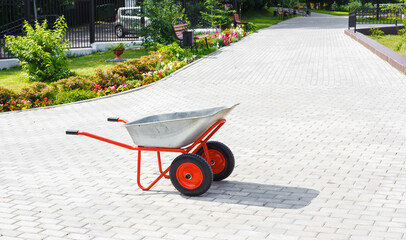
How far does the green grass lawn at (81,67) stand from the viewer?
15.9 m

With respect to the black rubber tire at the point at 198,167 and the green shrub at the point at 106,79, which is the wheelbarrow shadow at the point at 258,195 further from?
the green shrub at the point at 106,79

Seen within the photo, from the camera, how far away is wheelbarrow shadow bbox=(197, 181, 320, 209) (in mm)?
5854

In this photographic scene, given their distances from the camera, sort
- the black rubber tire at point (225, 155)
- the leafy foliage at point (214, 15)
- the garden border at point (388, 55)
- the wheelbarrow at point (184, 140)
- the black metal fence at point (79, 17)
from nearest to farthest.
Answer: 1. the wheelbarrow at point (184, 140)
2. the black rubber tire at point (225, 155)
3. the garden border at point (388, 55)
4. the black metal fence at point (79, 17)
5. the leafy foliage at point (214, 15)

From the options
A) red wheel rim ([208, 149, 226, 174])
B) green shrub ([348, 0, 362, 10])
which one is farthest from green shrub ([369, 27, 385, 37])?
green shrub ([348, 0, 362, 10])

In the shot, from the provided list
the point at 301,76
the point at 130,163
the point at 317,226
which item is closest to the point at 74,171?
the point at 130,163

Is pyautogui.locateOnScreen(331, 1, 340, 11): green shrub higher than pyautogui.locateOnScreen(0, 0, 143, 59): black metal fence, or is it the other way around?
pyautogui.locateOnScreen(331, 1, 340, 11): green shrub

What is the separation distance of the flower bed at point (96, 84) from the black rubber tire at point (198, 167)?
7.08 metres

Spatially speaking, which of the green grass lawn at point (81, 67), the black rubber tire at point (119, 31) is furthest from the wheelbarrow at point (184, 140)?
the black rubber tire at point (119, 31)

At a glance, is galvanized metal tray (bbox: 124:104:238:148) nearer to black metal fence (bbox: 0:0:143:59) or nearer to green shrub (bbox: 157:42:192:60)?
green shrub (bbox: 157:42:192:60)

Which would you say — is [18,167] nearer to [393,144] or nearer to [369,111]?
[393,144]

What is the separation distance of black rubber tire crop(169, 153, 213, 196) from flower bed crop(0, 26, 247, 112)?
23.2 ft

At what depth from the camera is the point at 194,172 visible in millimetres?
6137

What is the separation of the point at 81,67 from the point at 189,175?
42.7 ft

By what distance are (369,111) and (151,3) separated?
1229 centimetres
